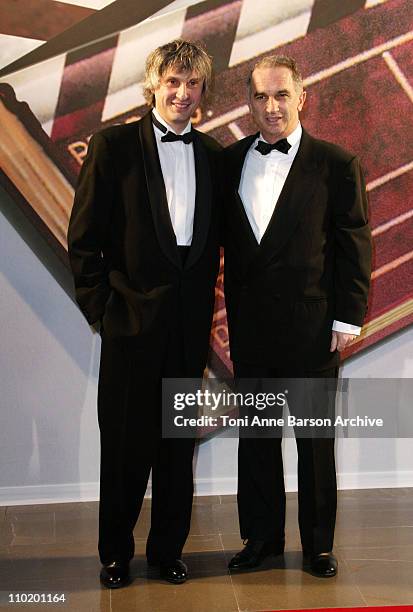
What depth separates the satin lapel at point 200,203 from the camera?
2.51m

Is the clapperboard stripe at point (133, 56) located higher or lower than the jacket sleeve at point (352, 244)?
higher

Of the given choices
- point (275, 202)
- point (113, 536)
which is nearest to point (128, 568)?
point (113, 536)

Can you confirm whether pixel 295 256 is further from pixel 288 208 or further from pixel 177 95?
pixel 177 95

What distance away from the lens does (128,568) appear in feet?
8.75

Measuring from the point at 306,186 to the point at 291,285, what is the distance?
0.29 metres

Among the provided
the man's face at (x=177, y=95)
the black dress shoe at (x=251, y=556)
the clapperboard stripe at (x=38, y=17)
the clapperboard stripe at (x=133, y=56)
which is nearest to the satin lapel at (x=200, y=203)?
the man's face at (x=177, y=95)

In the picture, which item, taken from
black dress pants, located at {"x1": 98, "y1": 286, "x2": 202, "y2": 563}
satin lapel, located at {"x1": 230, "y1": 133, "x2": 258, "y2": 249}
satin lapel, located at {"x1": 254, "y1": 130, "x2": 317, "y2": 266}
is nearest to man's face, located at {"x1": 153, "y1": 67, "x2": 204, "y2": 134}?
satin lapel, located at {"x1": 230, "y1": 133, "x2": 258, "y2": 249}

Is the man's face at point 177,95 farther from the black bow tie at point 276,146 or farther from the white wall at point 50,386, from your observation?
the white wall at point 50,386

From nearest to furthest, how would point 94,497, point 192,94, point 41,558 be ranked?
point 192,94
point 41,558
point 94,497

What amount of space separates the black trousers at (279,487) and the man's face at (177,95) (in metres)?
0.77

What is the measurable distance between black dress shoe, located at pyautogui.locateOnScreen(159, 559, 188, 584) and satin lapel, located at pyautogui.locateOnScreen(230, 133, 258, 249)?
99 centimetres

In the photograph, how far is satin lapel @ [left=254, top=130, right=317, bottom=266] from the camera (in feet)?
8.36

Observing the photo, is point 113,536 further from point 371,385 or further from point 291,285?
point 371,385

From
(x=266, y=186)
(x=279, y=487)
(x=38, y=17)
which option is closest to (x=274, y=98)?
(x=266, y=186)
